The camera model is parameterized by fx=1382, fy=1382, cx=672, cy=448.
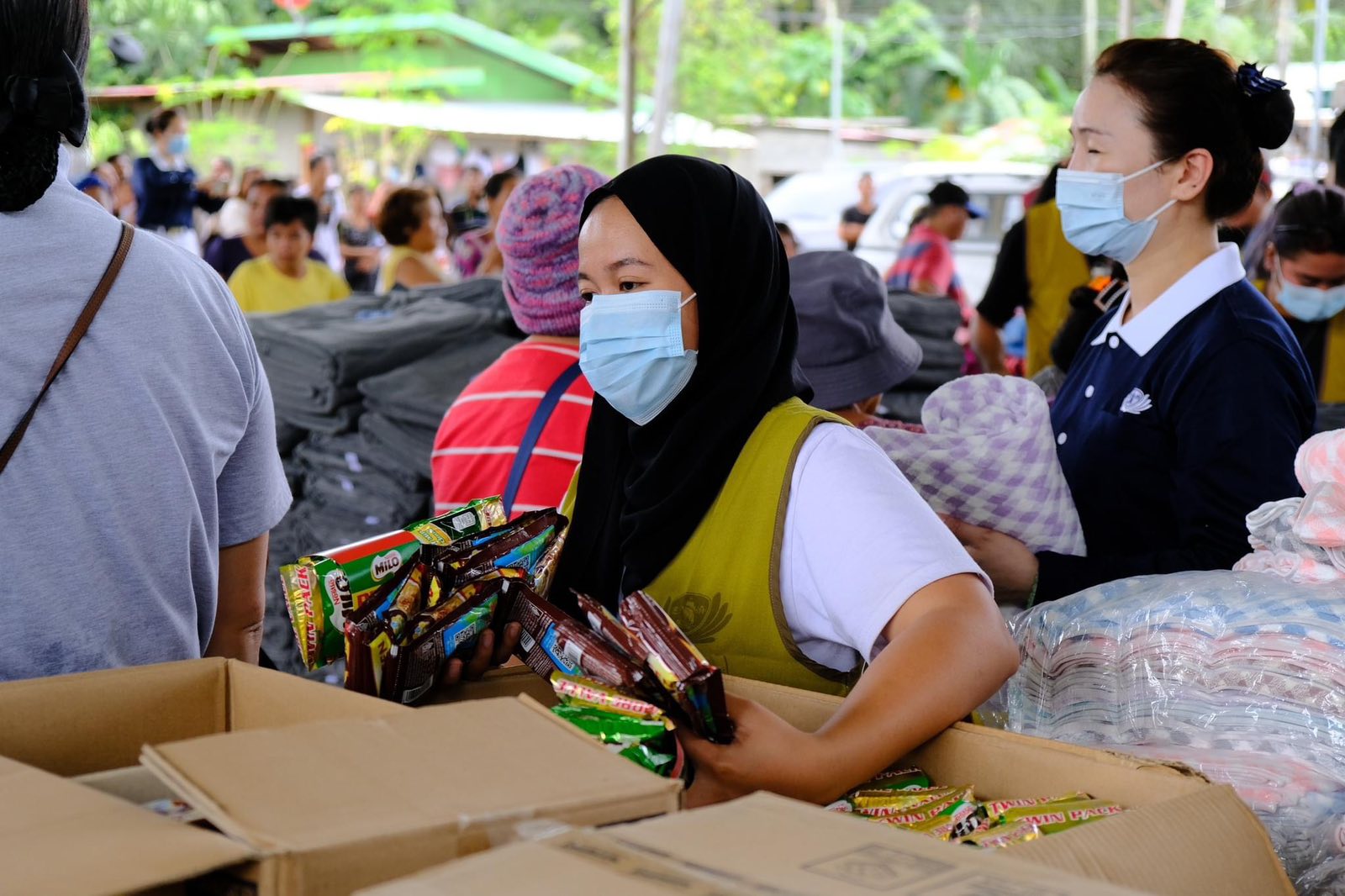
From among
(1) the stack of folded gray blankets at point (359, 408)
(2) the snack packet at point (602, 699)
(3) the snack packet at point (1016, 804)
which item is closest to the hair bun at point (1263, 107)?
(3) the snack packet at point (1016, 804)

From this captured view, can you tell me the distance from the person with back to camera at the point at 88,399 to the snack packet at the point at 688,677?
0.63m

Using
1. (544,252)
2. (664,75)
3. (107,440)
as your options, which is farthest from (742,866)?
(664,75)

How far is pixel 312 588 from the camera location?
1460 millimetres

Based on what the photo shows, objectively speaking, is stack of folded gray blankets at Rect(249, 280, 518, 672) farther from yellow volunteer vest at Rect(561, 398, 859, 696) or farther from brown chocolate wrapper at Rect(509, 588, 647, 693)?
brown chocolate wrapper at Rect(509, 588, 647, 693)

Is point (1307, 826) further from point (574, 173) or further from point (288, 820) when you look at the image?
point (574, 173)

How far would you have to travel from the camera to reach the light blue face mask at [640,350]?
5.77 ft

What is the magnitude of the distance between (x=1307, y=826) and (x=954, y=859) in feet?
2.47

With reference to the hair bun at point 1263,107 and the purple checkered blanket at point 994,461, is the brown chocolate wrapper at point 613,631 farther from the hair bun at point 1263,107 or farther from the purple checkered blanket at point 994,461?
the hair bun at point 1263,107

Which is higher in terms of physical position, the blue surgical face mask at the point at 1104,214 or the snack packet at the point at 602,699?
the blue surgical face mask at the point at 1104,214

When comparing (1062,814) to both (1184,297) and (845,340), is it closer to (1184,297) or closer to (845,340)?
(1184,297)

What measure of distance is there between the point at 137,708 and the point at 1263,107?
1.88 meters

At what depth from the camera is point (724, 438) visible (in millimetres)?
1651

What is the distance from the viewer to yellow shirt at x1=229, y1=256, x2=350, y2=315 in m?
5.96

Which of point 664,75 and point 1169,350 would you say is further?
point 664,75
